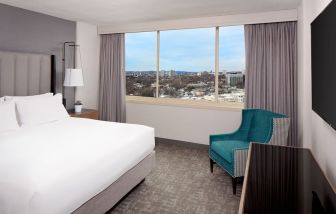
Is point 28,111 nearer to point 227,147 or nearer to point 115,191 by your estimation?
point 115,191

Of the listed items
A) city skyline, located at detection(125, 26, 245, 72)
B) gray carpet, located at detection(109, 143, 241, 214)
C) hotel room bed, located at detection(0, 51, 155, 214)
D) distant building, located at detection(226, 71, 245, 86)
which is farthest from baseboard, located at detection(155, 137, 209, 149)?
hotel room bed, located at detection(0, 51, 155, 214)

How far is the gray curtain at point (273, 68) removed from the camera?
153 inches

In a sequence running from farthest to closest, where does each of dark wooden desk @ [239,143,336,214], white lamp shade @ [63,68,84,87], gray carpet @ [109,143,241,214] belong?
white lamp shade @ [63,68,84,87] < gray carpet @ [109,143,241,214] < dark wooden desk @ [239,143,336,214]

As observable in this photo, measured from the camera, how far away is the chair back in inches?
132

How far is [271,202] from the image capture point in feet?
4.87

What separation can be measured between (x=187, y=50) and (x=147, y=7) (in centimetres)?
138

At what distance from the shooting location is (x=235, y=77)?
452cm

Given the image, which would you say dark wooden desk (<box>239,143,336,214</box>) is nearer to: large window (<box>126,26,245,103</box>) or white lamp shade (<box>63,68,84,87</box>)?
large window (<box>126,26,245,103</box>)

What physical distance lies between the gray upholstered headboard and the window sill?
1.74 m

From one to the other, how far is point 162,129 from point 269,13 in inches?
113

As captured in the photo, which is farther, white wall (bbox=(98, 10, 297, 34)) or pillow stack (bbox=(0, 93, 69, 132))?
white wall (bbox=(98, 10, 297, 34))

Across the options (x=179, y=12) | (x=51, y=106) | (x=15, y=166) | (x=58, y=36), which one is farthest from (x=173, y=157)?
(x=58, y=36)

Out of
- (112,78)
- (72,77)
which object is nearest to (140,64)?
(112,78)

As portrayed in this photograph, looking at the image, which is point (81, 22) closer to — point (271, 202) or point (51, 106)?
point (51, 106)
